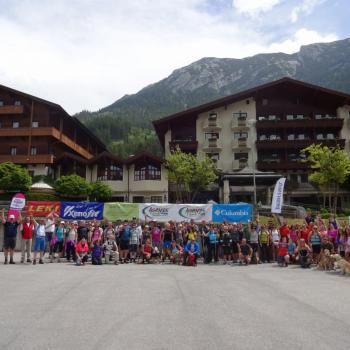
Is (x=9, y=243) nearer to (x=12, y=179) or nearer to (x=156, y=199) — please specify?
(x=12, y=179)

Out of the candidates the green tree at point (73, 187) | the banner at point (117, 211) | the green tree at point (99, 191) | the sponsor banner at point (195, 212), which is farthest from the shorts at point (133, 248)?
the green tree at point (99, 191)

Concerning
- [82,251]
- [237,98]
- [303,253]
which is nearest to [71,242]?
[82,251]

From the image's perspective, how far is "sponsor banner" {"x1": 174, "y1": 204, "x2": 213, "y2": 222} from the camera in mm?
22781

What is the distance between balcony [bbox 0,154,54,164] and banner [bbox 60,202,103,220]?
28.1 m

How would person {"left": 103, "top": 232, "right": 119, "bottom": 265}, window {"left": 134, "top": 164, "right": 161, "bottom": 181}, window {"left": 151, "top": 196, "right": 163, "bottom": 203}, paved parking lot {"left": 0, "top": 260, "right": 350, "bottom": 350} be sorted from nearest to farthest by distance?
paved parking lot {"left": 0, "top": 260, "right": 350, "bottom": 350}
person {"left": 103, "top": 232, "right": 119, "bottom": 265}
window {"left": 151, "top": 196, "right": 163, "bottom": 203}
window {"left": 134, "top": 164, "right": 161, "bottom": 181}

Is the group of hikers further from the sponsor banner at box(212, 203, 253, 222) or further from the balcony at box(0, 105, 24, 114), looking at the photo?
the balcony at box(0, 105, 24, 114)

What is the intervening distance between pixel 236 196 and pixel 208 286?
117 ft

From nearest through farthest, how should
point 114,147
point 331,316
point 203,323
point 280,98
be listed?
point 203,323, point 331,316, point 280,98, point 114,147

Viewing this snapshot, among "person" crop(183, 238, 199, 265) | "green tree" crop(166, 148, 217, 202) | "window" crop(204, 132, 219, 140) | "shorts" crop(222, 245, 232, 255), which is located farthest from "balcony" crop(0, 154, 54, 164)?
"shorts" crop(222, 245, 232, 255)

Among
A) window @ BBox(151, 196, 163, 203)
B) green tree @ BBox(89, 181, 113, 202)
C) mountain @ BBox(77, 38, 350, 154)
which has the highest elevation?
mountain @ BBox(77, 38, 350, 154)

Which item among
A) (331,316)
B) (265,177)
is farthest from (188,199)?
(331,316)

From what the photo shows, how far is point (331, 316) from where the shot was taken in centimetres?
761

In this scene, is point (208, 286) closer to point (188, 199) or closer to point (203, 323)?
point (203, 323)

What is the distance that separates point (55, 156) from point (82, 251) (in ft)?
121
